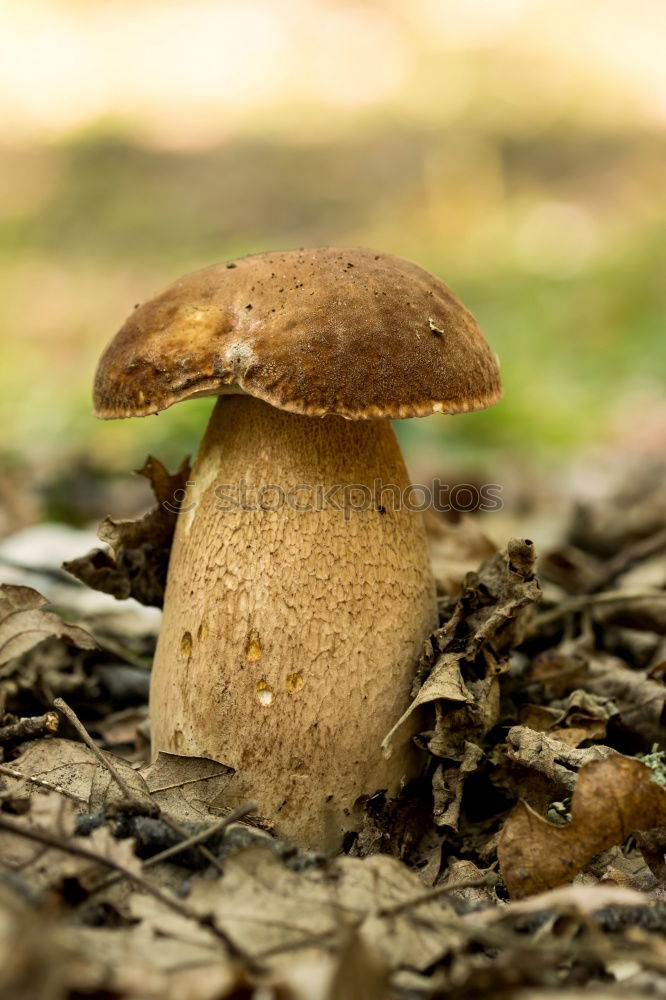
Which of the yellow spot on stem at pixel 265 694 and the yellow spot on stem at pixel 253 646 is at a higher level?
the yellow spot on stem at pixel 253 646

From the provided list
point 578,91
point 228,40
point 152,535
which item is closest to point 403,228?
point 578,91

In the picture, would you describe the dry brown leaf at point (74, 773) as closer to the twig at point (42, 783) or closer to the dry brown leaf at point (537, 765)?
the twig at point (42, 783)

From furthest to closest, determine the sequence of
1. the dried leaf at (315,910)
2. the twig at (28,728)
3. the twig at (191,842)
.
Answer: the twig at (28,728), the twig at (191,842), the dried leaf at (315,910)

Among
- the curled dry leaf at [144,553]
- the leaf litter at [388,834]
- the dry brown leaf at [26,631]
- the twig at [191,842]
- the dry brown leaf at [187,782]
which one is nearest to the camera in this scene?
the leaf litter at [388,834]

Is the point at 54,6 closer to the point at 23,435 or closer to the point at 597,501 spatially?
the point at 23,435

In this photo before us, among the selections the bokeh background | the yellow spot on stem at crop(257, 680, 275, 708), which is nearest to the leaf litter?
the yellow spot on stem at crop(257, 680, 275, 708)

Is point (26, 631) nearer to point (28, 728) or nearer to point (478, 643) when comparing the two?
point (28, 728)

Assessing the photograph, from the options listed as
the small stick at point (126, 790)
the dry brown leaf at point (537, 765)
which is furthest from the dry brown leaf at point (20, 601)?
the dry brown leaf at point (537, 765)

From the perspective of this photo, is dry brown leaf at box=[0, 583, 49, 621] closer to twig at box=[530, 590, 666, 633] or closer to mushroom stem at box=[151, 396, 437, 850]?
mushroom stem at box=[151, 396, 437, 850]
